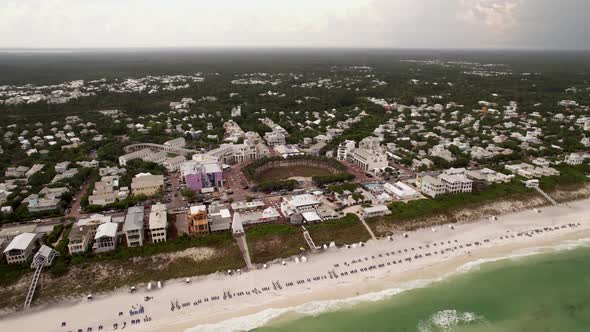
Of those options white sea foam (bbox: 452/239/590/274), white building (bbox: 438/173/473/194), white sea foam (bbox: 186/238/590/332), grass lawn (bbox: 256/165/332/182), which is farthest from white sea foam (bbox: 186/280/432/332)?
grass lawn (bbox: 256/165/332/182)

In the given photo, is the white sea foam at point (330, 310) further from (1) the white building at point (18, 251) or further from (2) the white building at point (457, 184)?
(1) the white building at point (18, 251)

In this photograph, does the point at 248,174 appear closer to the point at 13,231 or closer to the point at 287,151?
the point at 287,151

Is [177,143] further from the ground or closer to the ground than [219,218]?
Answer: further from the ground

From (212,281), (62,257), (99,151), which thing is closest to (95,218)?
(62,257)

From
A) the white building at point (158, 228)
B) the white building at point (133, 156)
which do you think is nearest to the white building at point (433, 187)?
the white building at point (158, 228)

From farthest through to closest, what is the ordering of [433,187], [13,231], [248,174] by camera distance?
[248,174] → [433,187] → [13,231]

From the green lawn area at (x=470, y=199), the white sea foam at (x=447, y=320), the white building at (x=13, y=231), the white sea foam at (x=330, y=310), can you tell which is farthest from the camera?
the green lawn area at (x=470, y=199)

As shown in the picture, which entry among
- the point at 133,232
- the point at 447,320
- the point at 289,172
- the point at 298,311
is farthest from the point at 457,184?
the point at 133,232
